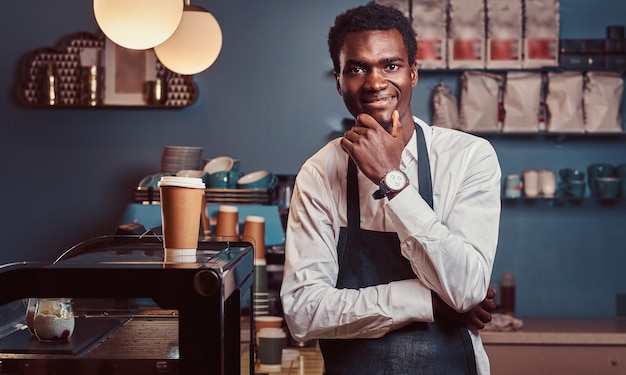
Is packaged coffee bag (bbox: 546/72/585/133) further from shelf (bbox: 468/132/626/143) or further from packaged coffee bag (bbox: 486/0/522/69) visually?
packaged coffee bag (bbox: 486/0/522/69)

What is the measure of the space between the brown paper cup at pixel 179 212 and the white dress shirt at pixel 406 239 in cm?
40

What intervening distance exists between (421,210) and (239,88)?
3.60 meters

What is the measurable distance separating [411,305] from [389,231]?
0.17m

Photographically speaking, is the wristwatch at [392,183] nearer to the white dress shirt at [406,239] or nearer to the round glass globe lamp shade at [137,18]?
the white dress shirt at [406,239]

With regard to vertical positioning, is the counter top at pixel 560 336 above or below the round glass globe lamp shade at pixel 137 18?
below

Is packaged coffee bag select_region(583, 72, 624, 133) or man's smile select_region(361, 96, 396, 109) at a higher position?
packaged coffee bag select_region(583, 72, 624, 133)

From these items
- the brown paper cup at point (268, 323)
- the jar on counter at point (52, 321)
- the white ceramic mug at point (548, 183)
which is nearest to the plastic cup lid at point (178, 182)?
the jar on counter at point (52, 321)

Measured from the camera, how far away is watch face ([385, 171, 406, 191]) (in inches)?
66.5

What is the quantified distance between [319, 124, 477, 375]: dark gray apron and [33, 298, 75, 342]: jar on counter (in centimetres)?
55

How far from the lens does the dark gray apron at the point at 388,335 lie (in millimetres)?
1719

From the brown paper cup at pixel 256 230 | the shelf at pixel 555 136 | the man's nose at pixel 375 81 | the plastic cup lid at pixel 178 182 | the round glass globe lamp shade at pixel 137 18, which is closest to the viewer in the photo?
the plastic cup lid at pixel 178 182

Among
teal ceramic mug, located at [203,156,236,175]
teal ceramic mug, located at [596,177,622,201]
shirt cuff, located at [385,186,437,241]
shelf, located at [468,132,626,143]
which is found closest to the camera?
shirt cuff, located at [385,186,437,241]

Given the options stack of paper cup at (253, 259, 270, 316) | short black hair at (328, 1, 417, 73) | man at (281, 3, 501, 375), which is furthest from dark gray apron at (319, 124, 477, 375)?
stack of paper cup at (253, 259, 270, 316)

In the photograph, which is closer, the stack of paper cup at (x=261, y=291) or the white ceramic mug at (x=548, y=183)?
the stack of paper cup at (x=261, y=291)
